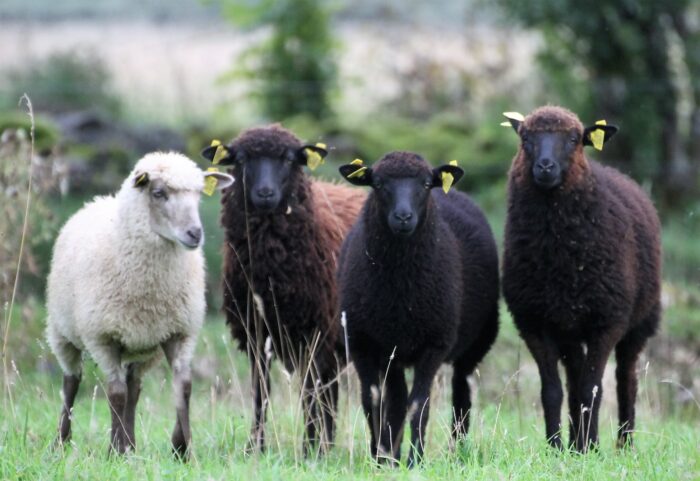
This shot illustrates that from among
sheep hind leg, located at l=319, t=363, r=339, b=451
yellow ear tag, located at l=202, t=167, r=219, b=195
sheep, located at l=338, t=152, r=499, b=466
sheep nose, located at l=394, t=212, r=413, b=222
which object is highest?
yellow ear tag, located at l=202, t=167, r=219, b=195

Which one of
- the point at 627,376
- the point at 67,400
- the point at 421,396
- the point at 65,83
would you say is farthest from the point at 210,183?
the point at 65,83

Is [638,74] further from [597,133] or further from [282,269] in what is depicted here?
[282,269]

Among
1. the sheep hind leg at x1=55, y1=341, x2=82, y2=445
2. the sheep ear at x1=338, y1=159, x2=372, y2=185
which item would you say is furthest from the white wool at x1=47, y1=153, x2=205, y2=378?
the sheep ear at x1=338, y1=159, x2=372, y2=185

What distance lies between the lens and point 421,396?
7.89 meters

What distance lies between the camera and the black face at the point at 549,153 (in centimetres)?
807

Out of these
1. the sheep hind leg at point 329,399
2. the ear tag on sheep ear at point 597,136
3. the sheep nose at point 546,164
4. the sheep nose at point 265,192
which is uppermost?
the ear tag on sheep ear at point 597,136

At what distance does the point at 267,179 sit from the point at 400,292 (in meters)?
1.25

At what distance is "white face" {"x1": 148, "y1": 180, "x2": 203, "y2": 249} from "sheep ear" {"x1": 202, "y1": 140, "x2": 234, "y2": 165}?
2.70 feet

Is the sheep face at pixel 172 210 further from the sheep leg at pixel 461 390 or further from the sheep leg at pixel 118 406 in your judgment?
the sheep leg at pixel 461 390

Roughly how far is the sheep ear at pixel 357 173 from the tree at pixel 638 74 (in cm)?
952

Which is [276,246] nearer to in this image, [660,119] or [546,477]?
[546,477]

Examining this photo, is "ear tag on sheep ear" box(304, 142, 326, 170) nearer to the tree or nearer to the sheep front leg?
the sheep front leg

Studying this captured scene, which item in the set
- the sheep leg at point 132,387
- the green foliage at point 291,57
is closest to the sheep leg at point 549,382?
the sheep leg at point 132,387

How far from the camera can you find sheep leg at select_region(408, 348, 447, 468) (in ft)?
25.3
